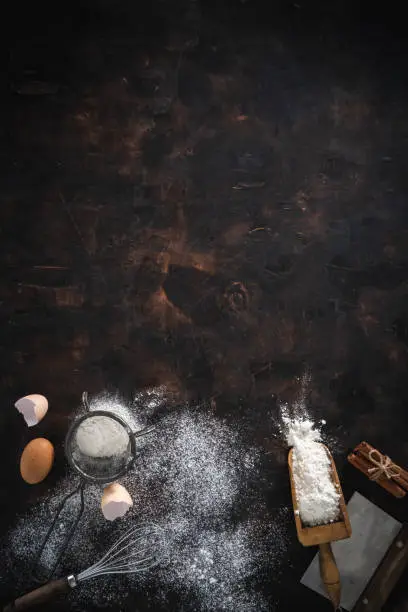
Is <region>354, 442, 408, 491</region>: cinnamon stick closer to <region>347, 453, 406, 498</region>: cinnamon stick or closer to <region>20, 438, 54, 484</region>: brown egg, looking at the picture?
<region>347, 453, 406, 498</region>: cinnamon stick

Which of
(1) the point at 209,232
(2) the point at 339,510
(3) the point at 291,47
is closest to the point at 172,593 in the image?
(2) the point at 339,510

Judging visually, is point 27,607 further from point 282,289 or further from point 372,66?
point 372,66

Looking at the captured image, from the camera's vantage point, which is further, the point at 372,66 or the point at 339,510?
the point at 372,66

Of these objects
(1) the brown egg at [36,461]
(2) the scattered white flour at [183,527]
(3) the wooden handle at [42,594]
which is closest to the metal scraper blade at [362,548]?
(2) the scattered white flour at [183,527]

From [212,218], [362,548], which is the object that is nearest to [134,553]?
[362,548]

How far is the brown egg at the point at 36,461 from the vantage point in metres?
1.60

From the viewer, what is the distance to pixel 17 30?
1705mm

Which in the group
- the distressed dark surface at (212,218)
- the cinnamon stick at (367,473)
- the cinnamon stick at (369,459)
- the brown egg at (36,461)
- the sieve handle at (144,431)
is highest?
the distressed dark surface at (212,218)

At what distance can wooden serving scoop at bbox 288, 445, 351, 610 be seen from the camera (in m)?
1.56

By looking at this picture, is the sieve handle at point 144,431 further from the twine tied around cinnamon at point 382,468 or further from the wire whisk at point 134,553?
the twine tied around cinnamon at point 382,468

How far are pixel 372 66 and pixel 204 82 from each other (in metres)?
0.55

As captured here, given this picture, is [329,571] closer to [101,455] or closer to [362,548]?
[362,548]

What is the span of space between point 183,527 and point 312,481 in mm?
443

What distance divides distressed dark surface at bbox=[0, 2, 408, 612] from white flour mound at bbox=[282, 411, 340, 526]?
0.29ft
